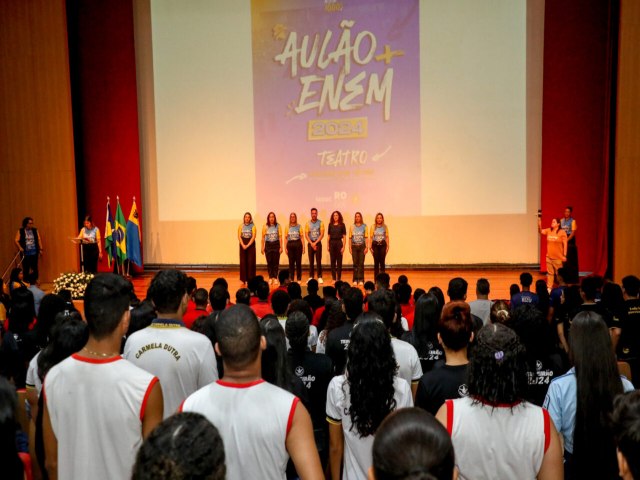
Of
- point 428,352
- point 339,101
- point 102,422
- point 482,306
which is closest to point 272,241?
point 339,101

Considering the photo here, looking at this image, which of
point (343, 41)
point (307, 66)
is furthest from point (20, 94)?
point (343, 41)

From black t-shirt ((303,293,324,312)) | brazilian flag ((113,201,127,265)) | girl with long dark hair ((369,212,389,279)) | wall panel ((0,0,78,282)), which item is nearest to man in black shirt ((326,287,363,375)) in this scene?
black t-shirt ((303,293,324,312))

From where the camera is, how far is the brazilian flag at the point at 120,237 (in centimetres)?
1150

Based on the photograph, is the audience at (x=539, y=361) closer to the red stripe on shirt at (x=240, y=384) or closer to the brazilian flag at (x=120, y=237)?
the red stripe on shirt at (x=240, y=384)

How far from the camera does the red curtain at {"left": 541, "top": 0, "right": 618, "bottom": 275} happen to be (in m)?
10.4

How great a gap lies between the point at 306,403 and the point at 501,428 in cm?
88

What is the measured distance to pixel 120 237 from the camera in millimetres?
11586

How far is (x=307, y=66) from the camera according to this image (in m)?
11.6

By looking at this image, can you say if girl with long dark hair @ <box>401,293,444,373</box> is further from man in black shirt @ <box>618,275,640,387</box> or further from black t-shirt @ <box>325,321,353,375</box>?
man in black shirt @ <box>618,275,640,387</box>

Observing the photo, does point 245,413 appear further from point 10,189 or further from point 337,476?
point 10,189

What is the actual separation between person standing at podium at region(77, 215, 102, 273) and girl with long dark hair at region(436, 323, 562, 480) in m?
9.93

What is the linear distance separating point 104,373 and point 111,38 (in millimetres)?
11577

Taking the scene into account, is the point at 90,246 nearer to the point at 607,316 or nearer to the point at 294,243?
the point at 294,243

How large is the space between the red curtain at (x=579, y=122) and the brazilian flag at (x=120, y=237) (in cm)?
747
